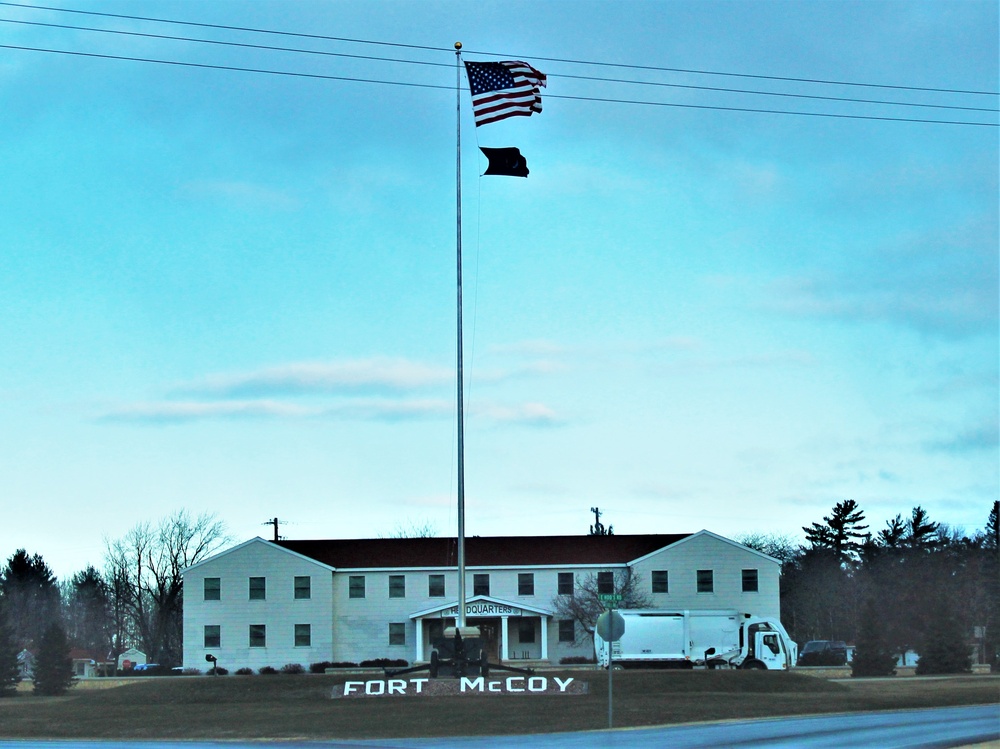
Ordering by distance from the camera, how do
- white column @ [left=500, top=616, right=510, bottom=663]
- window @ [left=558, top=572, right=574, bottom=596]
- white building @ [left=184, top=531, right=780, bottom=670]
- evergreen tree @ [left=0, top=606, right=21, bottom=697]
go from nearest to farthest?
evergreen tree @ [left=0, top=606, right=21, bottom=697]
white column @ [left=500, top=616, right=510, bottom=663]
white building @ [left=184, top=531, right=780, bottom=670]
window @ [left=558, top=572, right=574, bottom=596]

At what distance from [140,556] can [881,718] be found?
270ft

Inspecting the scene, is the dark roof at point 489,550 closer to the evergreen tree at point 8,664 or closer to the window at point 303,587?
the window at point 303,587

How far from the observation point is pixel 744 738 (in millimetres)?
26531

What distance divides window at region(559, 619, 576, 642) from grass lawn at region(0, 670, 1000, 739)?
24611mm

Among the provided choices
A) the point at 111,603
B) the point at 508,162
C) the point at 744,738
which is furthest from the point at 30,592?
the point at 744,738

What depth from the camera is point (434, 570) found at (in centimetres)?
7256

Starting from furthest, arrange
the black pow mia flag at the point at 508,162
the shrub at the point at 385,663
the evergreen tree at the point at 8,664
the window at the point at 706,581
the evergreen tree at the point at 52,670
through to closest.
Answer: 1. the window at the point at 706,581
2. the shrub at the point at 385,663
3. the evergreen tree at the point at 52,670
4. the evergreen tree at the point at 8,664
5. the black pow mia flag at the point at 508,162

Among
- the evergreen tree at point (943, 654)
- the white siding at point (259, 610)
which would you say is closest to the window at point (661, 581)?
the evergreen tree at point (943, 654)

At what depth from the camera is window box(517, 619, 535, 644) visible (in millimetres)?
70562

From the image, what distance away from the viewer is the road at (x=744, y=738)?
2547cm

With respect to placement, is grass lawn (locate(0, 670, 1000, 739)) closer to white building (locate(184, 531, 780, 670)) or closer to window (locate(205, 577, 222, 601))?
white building (locate(184, 531, 780, 670))

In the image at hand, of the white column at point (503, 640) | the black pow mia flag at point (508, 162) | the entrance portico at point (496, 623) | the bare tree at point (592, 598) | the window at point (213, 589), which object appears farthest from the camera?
the window at point (213, 589)

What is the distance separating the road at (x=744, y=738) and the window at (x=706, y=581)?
37.6 m

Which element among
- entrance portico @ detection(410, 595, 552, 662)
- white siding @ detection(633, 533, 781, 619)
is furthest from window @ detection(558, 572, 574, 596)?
white siding @ detection(633, 533, 781, 619)
